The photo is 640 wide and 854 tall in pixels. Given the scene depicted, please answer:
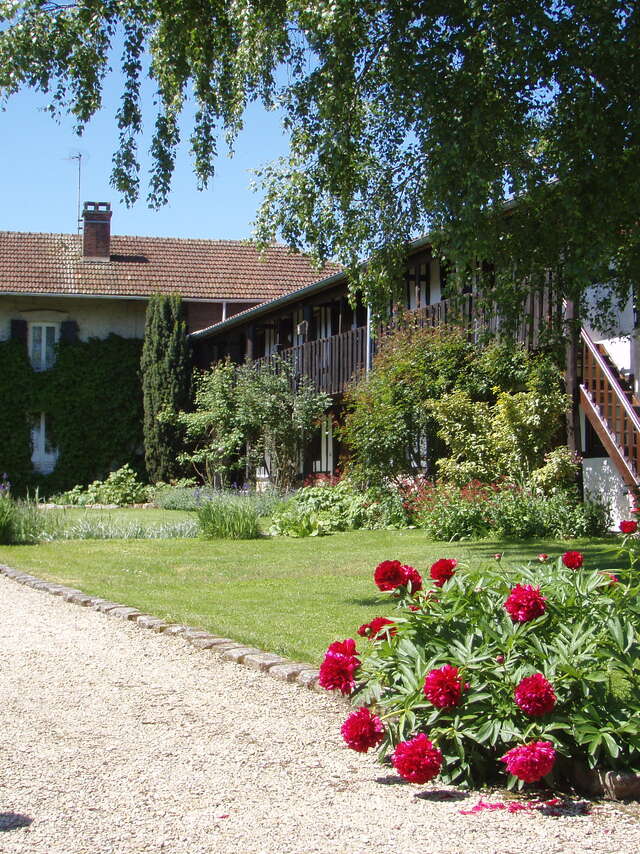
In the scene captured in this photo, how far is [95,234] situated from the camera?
32.2 meters

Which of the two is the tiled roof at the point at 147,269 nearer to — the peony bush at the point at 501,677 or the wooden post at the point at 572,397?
the wooden post at the point at 572,397

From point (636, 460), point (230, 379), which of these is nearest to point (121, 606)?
point (636, 460)

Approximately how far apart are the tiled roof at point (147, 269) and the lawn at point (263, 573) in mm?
16771

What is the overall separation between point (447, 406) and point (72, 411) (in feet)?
55.5

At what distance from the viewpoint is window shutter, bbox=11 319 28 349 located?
30.1 m

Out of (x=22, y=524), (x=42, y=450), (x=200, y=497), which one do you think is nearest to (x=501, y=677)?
(x=22, y=524)

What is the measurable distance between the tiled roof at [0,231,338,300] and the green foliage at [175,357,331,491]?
562 centimetres

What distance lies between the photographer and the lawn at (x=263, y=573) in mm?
7539

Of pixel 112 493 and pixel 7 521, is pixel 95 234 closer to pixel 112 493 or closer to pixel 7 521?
pixel 112 493

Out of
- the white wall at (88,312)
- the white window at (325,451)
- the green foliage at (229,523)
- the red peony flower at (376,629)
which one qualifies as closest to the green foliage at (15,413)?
the white wall at (88,312)

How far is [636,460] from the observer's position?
1341cm

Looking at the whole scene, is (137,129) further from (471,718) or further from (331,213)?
(471,718)

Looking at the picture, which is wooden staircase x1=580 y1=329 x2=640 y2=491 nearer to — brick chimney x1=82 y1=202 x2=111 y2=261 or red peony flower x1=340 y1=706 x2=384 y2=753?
red peony flower x1=340 y1=706 x2=384 y2=753

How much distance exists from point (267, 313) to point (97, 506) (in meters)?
6.80
